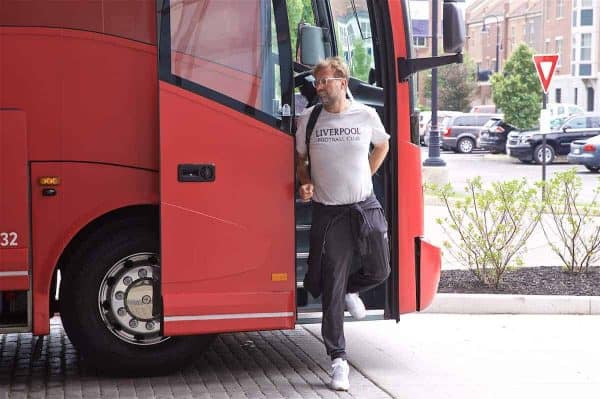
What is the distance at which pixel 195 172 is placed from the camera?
641 cm

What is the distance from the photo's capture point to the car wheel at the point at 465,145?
152 ft

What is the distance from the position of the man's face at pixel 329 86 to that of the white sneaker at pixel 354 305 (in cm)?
127

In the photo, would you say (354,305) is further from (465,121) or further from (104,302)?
(465,121)

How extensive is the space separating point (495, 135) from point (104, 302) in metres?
37.9

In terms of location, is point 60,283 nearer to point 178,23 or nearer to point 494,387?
point 178,23

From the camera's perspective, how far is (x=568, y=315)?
31.1ft

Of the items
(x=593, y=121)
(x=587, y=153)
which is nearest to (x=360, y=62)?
(x=587, y=153)

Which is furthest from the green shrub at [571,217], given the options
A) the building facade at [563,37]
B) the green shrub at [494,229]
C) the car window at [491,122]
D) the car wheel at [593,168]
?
the building facade at [563,37]

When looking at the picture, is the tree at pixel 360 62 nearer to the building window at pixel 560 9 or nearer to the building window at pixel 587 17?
the building window at pixel 587 17

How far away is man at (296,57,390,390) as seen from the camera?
6.54 meters

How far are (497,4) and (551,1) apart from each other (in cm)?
1745

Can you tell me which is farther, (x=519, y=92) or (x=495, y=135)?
(x=519, y=92)

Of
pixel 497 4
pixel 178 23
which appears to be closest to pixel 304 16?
pixel 178 23

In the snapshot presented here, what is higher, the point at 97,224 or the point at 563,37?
the point at 563,37
